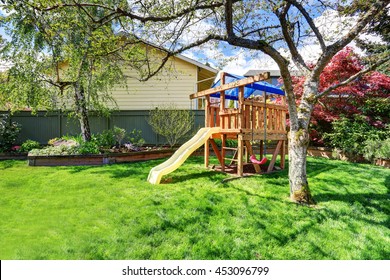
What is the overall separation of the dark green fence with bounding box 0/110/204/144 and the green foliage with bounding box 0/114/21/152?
600 millimetres

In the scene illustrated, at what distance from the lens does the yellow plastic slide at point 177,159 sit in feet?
19.1

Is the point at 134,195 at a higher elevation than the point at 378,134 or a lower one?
lower

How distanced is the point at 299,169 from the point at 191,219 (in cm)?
229

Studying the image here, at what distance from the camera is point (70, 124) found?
11.5m

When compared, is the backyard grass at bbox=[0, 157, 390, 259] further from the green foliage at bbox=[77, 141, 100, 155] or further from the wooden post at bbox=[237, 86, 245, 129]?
the green foliage at bbox=[77, 141, 100, 155]

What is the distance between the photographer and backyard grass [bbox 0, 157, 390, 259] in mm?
3076

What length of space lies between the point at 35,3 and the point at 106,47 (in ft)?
4.81

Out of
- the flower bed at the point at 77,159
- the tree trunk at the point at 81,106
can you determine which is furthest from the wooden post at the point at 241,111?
the tree trunk at the point at 81,106

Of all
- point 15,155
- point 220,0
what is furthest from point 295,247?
point 15,155

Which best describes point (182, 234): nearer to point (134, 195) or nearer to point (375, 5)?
point (134, 195)

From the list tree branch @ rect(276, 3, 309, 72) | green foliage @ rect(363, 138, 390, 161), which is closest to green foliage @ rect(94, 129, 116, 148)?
tree branch @ rect(276, 3, 309, 72)

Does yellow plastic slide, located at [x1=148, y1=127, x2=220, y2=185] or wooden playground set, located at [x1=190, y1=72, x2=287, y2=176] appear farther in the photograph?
wooden playground set, located at [x1=190, y1=72, x2=287, y2=176]

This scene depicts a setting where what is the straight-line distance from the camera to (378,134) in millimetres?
9430

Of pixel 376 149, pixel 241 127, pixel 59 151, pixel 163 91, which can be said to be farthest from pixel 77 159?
pixel 376 149
